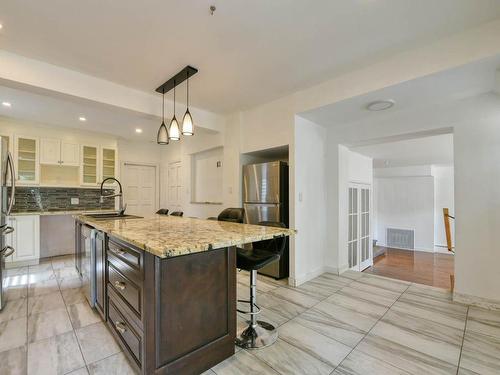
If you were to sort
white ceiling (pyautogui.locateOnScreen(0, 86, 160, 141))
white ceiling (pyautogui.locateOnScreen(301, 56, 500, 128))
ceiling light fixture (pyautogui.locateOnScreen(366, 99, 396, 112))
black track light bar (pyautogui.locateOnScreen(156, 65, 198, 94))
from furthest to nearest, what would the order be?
white ceiling (pyautogui.locateOnScreen(0, 86, 160, 141))
ceiling light fixture (pyautogui.locateOnScreen(366, 99, 396, 112))
black track light bar (pyautogui.locateOnScreen(156, 65, 198, 94))
white ceiling (pyautogui.locateOnScreen(301, 56, 500, 128))

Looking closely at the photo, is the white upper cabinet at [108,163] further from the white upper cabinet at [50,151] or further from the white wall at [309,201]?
the white wall at [309,201]

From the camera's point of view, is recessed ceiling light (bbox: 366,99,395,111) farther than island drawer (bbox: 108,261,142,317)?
Yes

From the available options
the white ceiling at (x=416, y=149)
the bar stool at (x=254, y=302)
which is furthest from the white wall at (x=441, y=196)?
the bar stool at (x=254, y=302)

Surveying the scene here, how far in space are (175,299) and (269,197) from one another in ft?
7.39

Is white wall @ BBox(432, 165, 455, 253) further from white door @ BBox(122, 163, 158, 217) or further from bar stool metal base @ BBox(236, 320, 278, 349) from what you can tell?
white door @ BBox(122, 163, 158, 217)

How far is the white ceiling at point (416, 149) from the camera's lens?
440 cm

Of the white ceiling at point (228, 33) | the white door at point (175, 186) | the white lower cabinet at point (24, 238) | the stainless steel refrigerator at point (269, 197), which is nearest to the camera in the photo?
the white ceiling at point (228, 33)

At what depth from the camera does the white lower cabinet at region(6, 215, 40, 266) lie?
3.79 metres

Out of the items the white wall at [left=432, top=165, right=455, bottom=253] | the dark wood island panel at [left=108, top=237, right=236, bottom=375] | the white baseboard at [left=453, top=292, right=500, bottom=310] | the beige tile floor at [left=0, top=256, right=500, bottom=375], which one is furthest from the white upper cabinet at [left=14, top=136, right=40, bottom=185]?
the white wall at [left=432, top=165, right=455, bottom=253]

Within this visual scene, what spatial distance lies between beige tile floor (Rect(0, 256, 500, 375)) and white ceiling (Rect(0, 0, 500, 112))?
2.55 meters

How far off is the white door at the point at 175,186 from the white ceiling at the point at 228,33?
3.02m

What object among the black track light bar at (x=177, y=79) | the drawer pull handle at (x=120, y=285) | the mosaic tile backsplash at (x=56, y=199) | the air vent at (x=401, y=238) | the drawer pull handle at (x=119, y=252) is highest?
the black track light bar at (x=177, y=79)

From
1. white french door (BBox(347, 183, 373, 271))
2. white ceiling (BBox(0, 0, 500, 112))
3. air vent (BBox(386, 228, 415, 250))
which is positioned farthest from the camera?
air vent (BBox(386, 228, 415, 250))

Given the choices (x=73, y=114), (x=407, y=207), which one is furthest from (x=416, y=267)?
(x=73, y=114)
